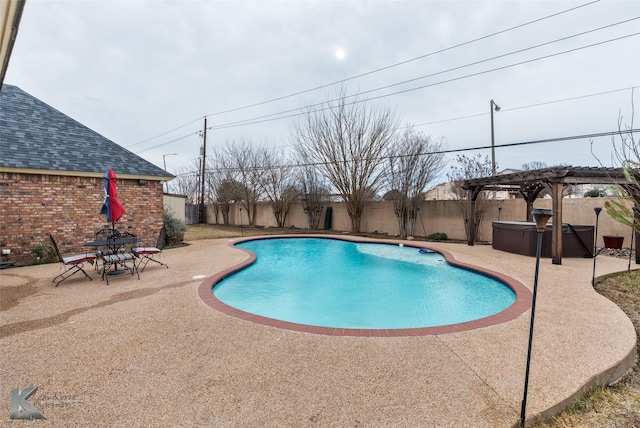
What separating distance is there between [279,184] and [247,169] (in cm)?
309

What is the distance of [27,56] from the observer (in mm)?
7699

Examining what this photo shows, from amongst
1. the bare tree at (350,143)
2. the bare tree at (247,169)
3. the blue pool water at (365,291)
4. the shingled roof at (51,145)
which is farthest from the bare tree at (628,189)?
the bare tree at (247,169)

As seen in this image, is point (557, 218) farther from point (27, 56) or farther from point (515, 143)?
point (27, 56)

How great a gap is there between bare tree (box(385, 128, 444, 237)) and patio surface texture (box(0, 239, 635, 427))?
→ 1020cm

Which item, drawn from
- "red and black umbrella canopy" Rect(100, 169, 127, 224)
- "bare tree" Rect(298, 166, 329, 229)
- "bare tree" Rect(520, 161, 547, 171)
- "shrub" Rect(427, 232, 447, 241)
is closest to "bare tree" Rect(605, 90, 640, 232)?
"red and black umbrella canopy" Rect(100, 169, 127, 224)

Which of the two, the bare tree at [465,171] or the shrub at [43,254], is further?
the bare tree at [465,171]

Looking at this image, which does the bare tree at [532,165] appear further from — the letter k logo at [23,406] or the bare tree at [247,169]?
the letter k logo at [23,406]

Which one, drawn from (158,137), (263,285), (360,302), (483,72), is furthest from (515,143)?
(158,137)

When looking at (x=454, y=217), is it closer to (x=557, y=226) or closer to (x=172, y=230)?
(x=557, y=226)

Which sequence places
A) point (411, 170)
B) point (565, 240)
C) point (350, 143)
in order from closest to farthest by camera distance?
point (565, 240) < point (411, 170) < point (350, 143)

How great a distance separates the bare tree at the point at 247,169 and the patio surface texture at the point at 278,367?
17.3 m

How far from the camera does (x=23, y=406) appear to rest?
2.31m

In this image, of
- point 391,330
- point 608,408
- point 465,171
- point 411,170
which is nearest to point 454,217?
point 465,171

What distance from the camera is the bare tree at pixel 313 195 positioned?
1892 centimetres
